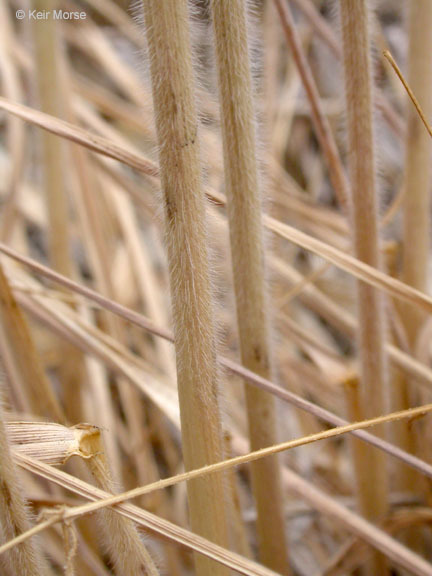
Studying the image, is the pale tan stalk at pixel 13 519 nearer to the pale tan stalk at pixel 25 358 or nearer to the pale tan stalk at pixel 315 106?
the pale tan stalk at pixel 25 358

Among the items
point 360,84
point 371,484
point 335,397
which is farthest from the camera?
point 335,397

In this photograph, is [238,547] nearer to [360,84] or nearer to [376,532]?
[376,532]

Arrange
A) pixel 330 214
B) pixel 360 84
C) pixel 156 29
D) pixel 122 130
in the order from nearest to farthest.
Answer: pixel 156 29
pixel 360 84
pixel 330 214
pixel 122 130

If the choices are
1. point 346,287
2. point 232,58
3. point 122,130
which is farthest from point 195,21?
point 122,130

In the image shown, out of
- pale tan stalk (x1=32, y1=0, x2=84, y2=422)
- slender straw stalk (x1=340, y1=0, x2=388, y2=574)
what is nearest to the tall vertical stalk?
slender straw stalk (x1=340, y1=0, x2=388, y2=574)

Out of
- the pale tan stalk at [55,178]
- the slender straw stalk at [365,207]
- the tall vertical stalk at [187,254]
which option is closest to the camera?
the tall vertical stalk at [187,254]

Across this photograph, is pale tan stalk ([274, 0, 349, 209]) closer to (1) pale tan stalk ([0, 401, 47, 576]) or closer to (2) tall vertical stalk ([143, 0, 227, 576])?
(2) tall vertical stalk ([143, 0, 227, 576])

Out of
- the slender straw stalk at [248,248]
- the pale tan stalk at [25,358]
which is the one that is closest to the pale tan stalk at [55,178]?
the pale tan stalk at [25,358]
